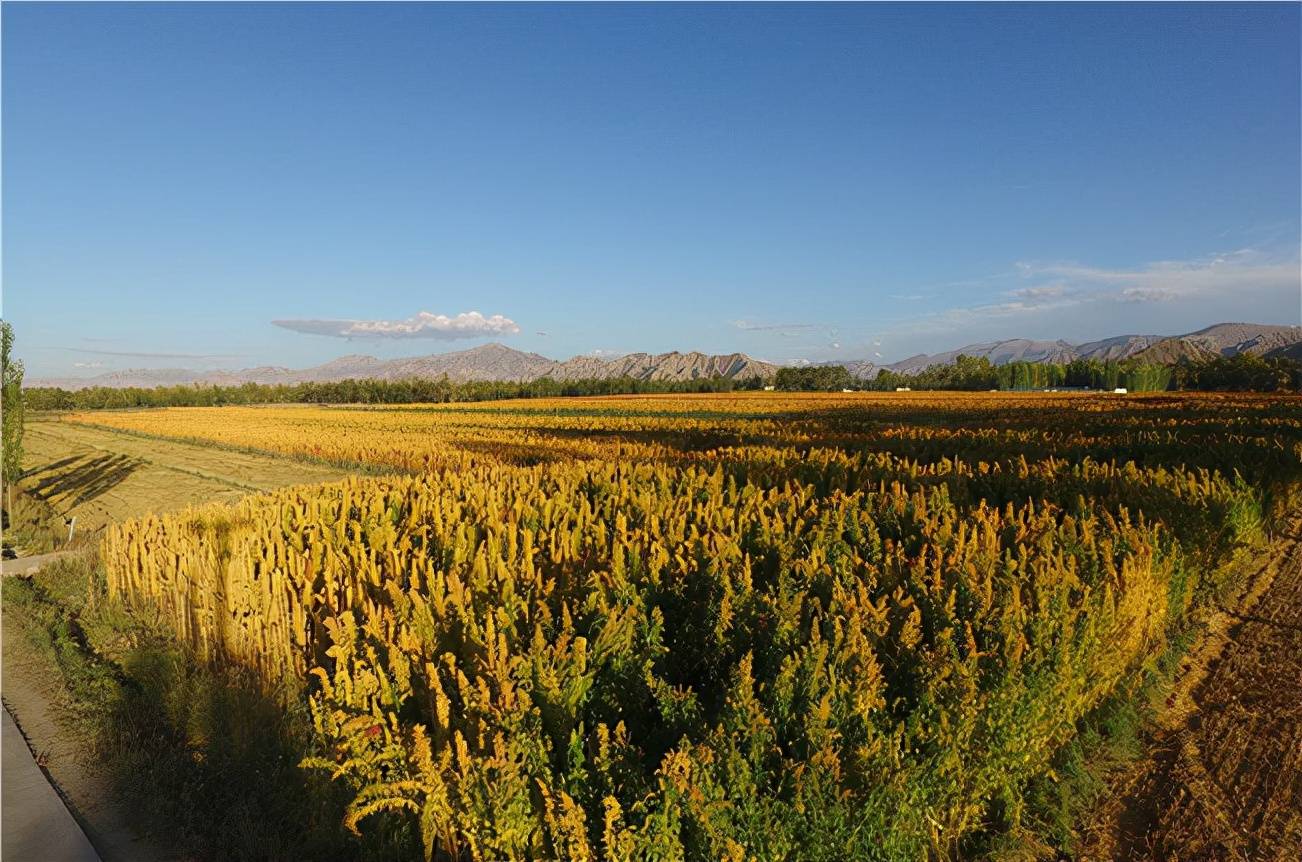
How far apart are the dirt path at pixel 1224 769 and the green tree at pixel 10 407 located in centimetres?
1834

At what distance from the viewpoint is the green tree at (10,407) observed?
1308cm

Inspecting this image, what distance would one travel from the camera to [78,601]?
281 inches

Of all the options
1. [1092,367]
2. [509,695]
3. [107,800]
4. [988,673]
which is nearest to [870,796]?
[988,673]

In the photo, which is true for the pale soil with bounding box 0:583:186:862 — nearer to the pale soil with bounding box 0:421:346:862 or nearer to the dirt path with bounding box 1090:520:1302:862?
the pale soil with bounding box 0:421:346:862

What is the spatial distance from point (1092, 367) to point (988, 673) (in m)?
146

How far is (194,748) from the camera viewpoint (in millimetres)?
4305

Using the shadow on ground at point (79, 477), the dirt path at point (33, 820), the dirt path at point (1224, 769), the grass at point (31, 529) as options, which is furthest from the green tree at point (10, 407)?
the dirt path at point (1224, 769)

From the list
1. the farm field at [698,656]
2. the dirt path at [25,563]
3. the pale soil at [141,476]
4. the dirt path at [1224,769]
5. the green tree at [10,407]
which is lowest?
the dirt path at [1224,769]

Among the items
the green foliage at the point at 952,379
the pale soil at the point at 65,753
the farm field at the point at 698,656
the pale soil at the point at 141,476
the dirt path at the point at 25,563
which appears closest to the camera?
the farm field at the point at 698,656

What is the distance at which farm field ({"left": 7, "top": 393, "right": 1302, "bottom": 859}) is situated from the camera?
2455 millimetres

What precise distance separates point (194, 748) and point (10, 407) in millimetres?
14365

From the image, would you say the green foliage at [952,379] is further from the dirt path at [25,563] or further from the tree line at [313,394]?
the dirt path at [25,563]

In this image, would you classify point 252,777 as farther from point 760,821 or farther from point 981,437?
point 981,437

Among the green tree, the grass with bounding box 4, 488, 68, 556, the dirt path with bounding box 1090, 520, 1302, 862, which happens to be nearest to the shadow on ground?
the grass with bounding box 4, 488, 68, 556
